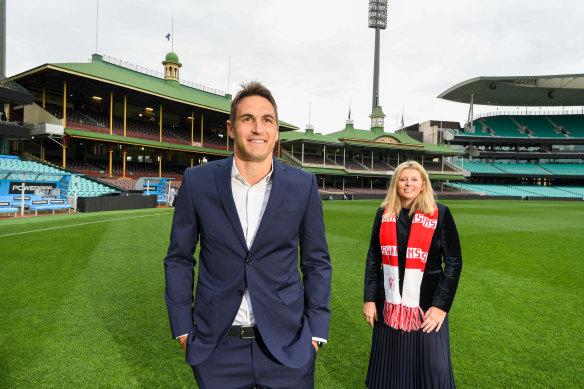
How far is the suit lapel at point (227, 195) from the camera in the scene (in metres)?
1.70

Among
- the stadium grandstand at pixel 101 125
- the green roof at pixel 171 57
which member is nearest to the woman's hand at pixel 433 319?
the stadium grandstand at pixel 101 125

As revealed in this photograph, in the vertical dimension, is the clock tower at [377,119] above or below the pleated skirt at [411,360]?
above

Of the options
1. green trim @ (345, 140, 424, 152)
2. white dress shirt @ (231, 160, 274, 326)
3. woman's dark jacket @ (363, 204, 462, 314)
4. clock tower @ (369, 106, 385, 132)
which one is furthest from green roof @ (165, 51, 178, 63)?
white dress shirt @ (231, 160, 274, 326)

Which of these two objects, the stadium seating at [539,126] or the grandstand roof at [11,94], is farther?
the stadium seating at [539,126]

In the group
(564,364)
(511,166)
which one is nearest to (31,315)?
(564,364)

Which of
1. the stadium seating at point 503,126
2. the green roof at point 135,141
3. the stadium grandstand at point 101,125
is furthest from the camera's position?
the stadium seating at point 503,126

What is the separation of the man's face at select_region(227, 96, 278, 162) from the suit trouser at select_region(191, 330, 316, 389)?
3.20ft

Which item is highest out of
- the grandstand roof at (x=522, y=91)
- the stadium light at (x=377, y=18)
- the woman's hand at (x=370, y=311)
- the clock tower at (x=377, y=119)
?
the stadium light at (x=377, y=18)

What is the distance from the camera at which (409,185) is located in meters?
2.60

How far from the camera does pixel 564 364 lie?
3.47m

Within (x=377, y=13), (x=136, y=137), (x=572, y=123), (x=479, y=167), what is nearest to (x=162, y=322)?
(x=136, y=137)

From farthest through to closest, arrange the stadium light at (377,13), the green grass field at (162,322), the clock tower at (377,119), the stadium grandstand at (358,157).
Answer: the stadium light at (377,13) → the clock tower at (377,119) → the stadium grandstand at (358,157) → the green grass field at (162,322)

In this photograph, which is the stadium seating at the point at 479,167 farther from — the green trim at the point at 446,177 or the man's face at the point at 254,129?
the man's face at the point at 254,129

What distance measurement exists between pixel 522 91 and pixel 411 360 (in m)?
81.2
